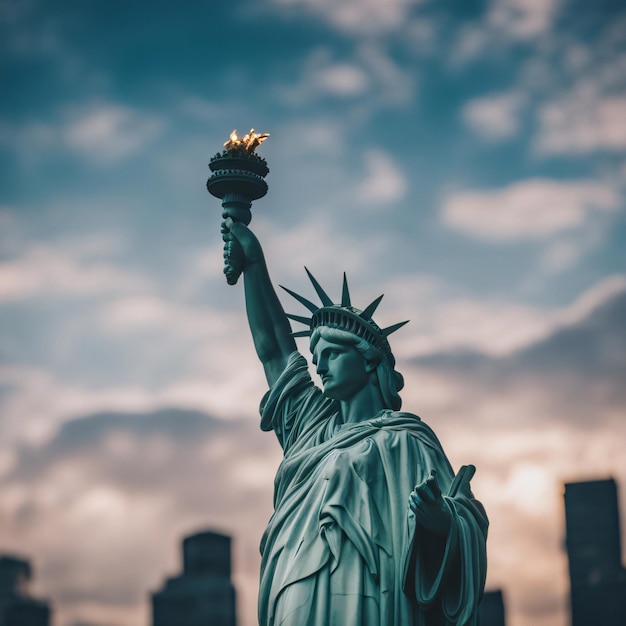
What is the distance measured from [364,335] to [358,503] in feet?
5.91

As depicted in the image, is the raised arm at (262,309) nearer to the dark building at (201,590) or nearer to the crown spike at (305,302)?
the crown spike at (305,302)

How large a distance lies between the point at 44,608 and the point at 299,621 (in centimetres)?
3042

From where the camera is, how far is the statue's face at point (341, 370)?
869 inches

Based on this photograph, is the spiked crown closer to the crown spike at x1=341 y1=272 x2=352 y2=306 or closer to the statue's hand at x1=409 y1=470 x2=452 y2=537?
the crown spike at x1=341 y1=272 x2=352 y2=306

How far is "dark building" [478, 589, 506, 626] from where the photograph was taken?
128ft

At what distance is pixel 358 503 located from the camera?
69.3ft

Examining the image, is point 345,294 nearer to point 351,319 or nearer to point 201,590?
point 351,319

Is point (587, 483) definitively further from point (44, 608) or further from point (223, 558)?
point (44, 608)

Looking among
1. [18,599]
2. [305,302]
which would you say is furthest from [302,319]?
[18,599]

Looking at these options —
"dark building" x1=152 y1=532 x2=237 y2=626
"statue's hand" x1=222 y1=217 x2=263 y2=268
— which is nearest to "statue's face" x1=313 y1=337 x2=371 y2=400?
"statue's hand" x1=222 y1=217 x2=263 y2=268

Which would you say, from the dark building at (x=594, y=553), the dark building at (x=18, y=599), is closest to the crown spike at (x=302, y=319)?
the dark building at (x=594, y=553)

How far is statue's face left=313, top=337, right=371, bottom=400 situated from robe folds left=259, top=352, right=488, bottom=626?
1.18 feet

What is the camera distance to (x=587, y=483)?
44.9 metres

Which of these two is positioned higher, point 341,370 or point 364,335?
point 364,335
